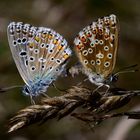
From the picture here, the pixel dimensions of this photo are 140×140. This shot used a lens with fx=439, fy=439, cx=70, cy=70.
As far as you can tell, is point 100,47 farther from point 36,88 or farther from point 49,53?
point 36,88

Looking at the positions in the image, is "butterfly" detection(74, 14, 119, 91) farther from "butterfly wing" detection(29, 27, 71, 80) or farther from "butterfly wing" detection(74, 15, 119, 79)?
"butterfly wing" detection(29, 27, 71, 80)

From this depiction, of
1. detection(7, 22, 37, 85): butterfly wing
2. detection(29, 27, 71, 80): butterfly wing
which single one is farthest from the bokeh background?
detection(7, 22, 37, 85): butterfly wing

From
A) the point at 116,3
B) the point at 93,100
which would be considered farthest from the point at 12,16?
the point at 93,100

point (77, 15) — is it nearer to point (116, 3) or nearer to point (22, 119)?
point (116, 3)

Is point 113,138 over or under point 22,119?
under

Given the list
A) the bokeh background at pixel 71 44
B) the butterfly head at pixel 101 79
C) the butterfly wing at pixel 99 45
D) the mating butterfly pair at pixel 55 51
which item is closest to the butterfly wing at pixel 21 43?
the mating butterfly pair at pixel 55 51

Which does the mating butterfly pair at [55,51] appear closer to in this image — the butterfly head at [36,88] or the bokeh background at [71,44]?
the butterfly head at [36,88]

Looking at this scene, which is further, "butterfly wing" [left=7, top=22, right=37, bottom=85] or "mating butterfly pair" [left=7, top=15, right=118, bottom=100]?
"butterfly wing" [left=7, top=22, right=37, bottom=85]
